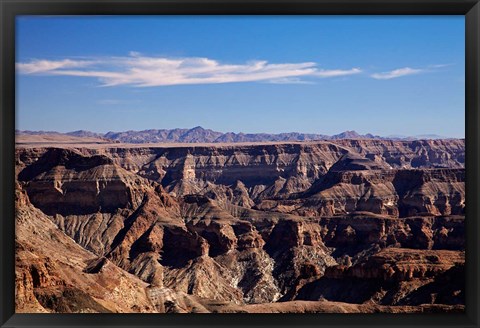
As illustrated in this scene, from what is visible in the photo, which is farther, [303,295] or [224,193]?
[224,193]

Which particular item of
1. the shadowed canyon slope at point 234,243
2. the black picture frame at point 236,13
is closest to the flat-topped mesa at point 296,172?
the shadowed canyon slope at point 234,243

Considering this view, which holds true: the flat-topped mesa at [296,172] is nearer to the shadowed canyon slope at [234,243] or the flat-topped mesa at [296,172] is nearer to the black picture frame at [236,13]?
the shadowed canyon slope at [234,243]

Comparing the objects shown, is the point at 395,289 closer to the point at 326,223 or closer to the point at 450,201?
the point at 326,223

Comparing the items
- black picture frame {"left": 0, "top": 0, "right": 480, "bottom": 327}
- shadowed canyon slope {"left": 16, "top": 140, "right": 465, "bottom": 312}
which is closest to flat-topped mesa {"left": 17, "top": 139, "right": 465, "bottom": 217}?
shadowed canyon slope {"left": 16, "top": 140, "right": 465, "bottom": 312}

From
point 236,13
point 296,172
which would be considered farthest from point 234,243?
point 236,13

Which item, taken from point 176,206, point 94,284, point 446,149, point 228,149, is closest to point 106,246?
point 176,206

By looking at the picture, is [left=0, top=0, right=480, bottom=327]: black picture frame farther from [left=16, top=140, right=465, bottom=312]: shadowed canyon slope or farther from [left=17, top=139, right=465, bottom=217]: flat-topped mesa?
[left=17, top=139, right=465, bottom=217]: flat-topped mesa
